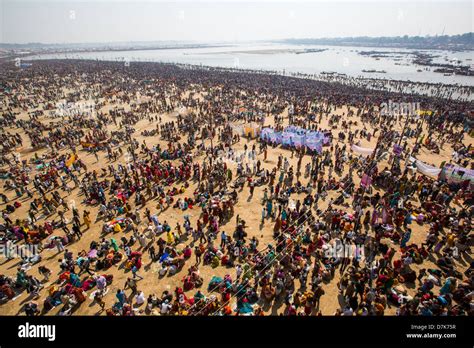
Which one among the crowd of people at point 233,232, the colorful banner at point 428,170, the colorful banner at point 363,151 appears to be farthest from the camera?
the colorful banner at point 363,151

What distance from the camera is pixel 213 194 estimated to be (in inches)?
677

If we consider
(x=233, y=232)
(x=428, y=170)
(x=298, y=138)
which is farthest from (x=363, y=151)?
(x=233, y=232)

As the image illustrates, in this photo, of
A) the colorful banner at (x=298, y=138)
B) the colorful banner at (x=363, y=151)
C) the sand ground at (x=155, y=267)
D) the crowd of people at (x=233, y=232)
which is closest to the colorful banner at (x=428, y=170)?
the crowd of people at (x=233, y=232)

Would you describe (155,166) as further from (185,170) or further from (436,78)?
(436,78)

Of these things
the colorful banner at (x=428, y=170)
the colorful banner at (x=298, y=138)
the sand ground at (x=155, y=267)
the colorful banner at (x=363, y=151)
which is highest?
the colorful banner at (x=298, y=138)

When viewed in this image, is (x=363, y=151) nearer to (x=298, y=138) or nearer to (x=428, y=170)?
(x=428, y=170)

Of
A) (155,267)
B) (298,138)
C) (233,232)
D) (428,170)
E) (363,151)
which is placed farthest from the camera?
(298,138)

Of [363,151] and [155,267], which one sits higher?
[363,151]

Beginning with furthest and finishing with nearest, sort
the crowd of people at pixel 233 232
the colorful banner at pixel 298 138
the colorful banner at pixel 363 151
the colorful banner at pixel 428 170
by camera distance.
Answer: the colorful banner at pixel 298 138 < the colorful banner at pixel 363 151 < the colorful banner at pixel 428 170 < the crowd of people at pixel 233 232

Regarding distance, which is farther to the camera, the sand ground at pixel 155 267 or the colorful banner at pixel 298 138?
the colorful banner at pixel 298 138

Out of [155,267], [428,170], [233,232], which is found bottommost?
[155,267]

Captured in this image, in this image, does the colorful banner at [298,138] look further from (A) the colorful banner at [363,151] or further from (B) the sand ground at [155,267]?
(A) the colorful banner at [363,151]

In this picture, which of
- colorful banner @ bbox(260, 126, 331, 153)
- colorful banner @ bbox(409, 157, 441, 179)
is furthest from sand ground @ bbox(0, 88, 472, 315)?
colorful banner @ bbox(409, 157, 441, 179)

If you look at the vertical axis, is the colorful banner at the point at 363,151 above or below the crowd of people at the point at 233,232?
above
